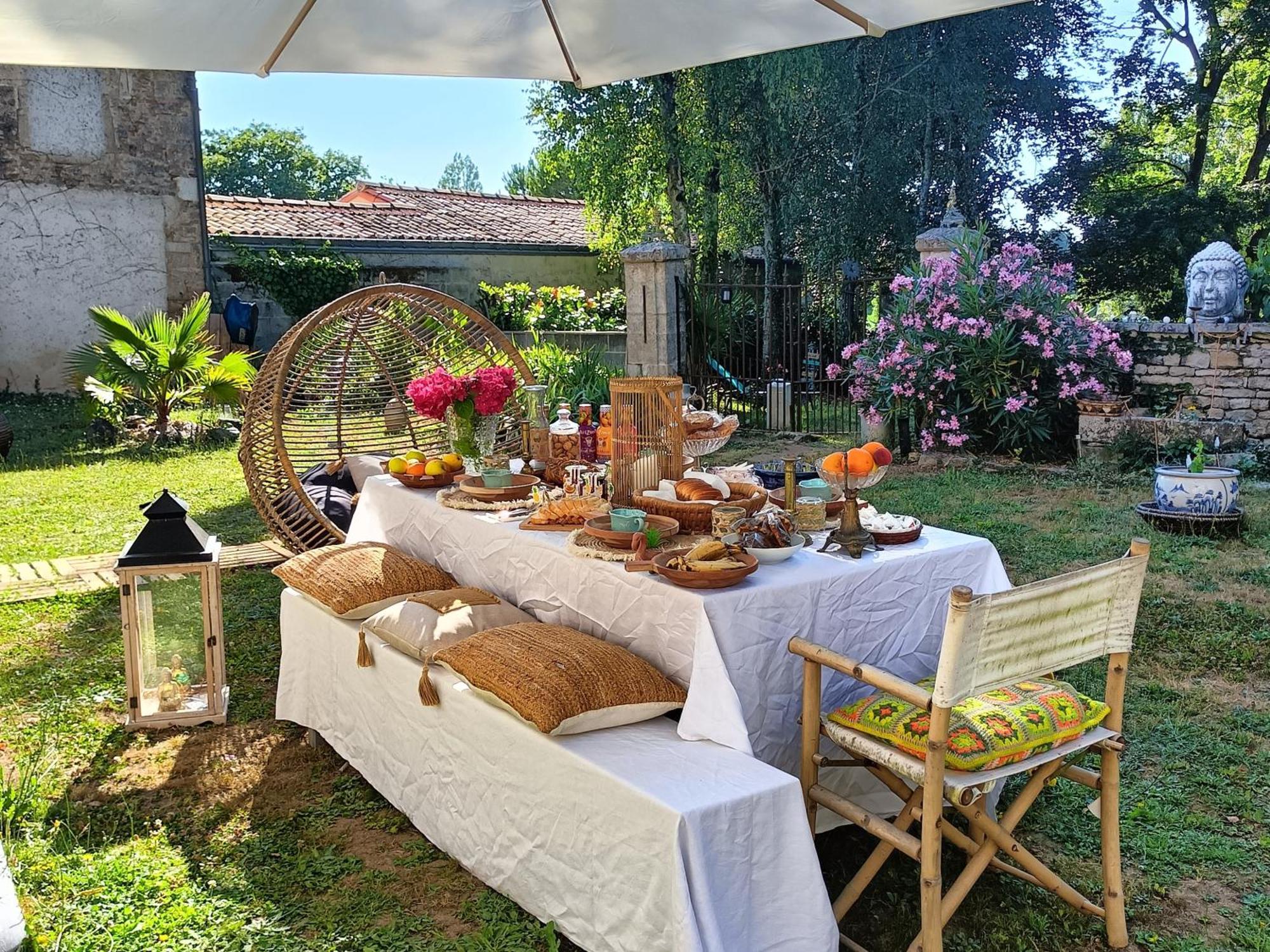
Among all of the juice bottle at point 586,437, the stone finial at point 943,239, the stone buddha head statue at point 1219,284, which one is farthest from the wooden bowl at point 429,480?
the stone buddha head statue at point 1219,284

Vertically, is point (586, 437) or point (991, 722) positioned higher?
point (586, 437)

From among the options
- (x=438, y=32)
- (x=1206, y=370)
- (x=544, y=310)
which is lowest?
(x=1206, y=370)

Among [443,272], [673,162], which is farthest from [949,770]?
[443,272]

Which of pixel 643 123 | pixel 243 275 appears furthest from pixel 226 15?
pixel 243 275

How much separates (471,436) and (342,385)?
8.13 feet

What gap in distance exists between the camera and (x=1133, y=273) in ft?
48.6

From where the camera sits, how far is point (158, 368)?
1015 cm

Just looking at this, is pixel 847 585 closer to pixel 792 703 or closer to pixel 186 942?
pixel 792 703

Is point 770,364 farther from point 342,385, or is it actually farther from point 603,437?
point 603,437

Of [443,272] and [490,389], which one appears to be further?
[443,272]

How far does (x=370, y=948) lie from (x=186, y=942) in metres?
0.46

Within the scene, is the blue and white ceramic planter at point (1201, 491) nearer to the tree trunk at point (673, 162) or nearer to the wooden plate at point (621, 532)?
the wooden plate at point (621, 532)

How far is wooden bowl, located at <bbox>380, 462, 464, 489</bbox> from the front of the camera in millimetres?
4020

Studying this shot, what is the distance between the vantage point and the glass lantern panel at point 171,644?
149 inches
